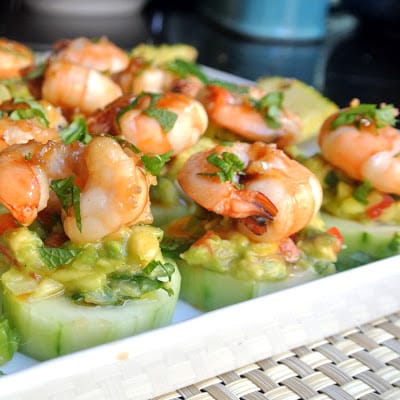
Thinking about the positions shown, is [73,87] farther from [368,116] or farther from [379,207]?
[379,207]

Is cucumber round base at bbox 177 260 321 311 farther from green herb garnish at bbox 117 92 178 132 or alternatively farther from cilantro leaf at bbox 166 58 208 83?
cilantro leaf at bbox 166 58 208 83

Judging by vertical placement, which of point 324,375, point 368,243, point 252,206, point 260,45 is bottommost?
point 260,45

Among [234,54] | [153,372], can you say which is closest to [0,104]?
[153,372]

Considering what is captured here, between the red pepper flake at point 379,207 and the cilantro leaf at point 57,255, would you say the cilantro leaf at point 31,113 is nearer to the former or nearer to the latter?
the cilantro leaf at point 57,255

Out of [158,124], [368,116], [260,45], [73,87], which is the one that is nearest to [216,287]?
[158,124]

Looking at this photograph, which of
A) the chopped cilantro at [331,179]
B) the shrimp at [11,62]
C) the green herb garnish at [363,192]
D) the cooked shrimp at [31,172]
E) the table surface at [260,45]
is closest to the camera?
the cooked shrimp at [31,172]

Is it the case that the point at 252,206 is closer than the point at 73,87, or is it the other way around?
the point at 252,206

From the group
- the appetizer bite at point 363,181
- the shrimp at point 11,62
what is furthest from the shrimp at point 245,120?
the shrimp at point 11,62
